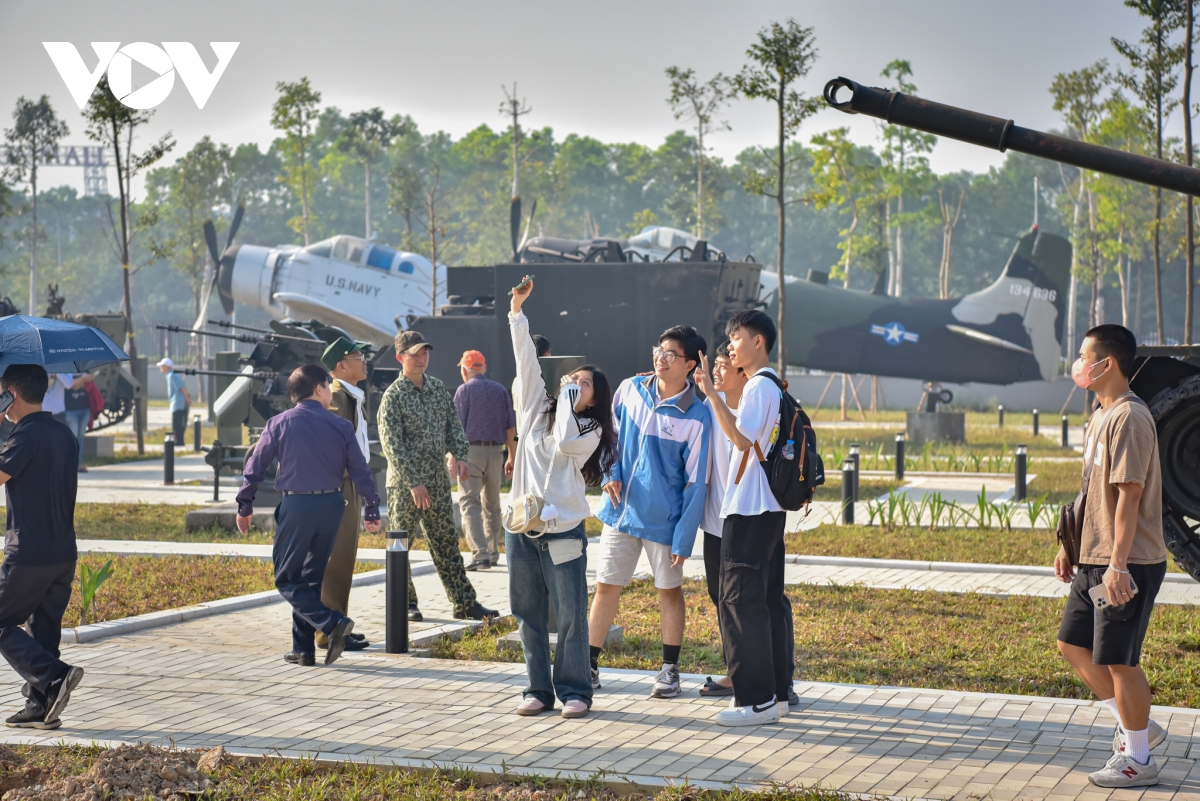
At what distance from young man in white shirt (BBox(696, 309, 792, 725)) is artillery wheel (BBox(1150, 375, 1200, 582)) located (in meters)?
4.27

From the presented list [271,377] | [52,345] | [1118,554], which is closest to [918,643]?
[1118,554]

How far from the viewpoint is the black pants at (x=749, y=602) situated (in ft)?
20.1

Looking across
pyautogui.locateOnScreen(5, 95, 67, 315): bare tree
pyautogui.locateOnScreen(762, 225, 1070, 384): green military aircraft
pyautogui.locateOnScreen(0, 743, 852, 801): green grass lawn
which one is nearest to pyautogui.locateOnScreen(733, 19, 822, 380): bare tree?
pyautogui.locateOnScreen(762, 225, 1070, 384): green military aircraft

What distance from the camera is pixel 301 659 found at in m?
7.64

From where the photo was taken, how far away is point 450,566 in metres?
9.01

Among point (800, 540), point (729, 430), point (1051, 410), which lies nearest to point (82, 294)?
point (1051, 410)

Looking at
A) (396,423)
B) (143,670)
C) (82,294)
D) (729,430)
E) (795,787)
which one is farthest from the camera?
(82,294)

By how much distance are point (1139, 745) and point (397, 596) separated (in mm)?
4319

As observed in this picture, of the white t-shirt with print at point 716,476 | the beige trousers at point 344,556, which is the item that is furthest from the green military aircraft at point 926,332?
the white t-shirt with print at point 716,476

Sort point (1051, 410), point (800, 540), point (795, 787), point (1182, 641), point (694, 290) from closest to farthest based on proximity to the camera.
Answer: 1. point (795, 787)
2. point (1182, 641)
3. point (800, 540)
4. point (694, 290)
5. point (1051, 410)

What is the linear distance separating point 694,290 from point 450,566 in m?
11.0

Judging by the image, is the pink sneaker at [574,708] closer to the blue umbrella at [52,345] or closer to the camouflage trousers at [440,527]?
the camouflage trousers at [440,527]

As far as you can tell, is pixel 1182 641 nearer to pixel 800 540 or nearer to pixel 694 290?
pixel 800 540

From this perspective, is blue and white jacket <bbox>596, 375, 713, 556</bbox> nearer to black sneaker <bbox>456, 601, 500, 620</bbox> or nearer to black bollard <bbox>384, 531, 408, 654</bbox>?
black bollard <bbox>384, 531, 408, 654</bbox>
